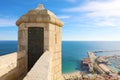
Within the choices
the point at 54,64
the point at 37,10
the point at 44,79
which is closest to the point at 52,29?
the point at 37,10

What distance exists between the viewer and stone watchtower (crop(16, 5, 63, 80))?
6.29 meters

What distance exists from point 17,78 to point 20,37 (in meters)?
1.67

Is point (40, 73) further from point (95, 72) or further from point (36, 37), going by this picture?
point (95, 72)

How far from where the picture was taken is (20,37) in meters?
6.64

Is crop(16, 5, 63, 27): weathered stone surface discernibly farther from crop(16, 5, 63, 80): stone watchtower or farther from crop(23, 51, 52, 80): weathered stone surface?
crop(23, 51, 52, 80): weathered stone surface

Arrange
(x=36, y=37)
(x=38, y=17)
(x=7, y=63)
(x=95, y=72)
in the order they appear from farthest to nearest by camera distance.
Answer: (x=95, y=72) → (x=36, y=37) → (x=38, y=17) → (x=7, y=63)

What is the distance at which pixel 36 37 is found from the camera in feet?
21.6

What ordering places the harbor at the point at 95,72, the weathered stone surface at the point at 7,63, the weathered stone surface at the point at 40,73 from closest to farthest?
the weathered stone surface at the point at 40,73
the weathered stone surface at the point at 7,63
the harbor at the point at 95,72

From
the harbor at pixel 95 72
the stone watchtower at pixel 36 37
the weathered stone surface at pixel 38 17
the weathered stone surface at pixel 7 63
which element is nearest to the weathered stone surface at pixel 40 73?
the weathered stone surface at pixel 7 63

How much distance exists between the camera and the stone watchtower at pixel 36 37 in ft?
20.6

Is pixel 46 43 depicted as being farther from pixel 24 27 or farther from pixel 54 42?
pixel 24 27

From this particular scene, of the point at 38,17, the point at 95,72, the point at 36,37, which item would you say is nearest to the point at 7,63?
the point at 36,37

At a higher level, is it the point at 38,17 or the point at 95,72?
the point at 38,17

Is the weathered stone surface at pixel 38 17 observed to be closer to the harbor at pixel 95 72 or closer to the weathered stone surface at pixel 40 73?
the weathered stone surface at pixel 40 73
